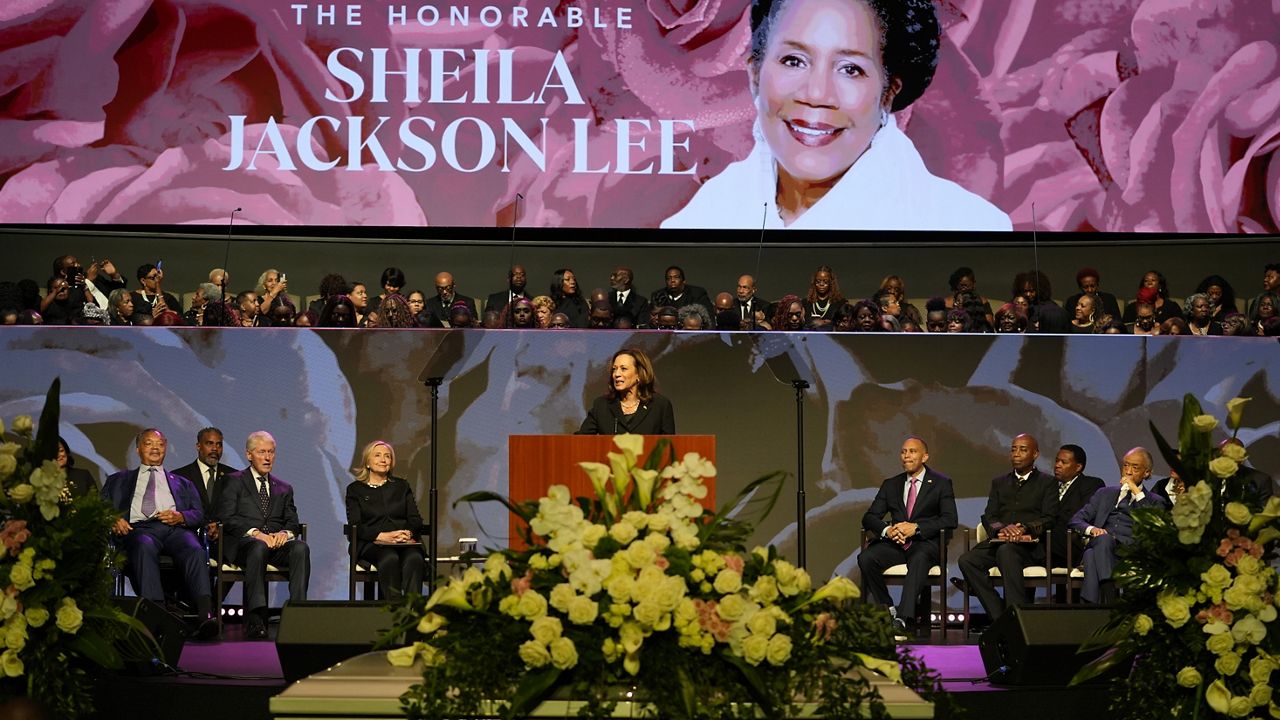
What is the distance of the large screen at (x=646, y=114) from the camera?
830 cm

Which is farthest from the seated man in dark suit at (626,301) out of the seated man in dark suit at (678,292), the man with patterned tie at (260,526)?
the man with patterned tie at (260,526)

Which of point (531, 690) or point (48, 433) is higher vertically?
point (48, 433)

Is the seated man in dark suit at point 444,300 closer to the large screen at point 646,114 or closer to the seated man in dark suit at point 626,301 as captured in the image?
the large screen at point 646,114

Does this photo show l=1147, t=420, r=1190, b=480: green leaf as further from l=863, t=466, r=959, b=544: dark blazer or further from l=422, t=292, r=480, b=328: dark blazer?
l=422, t=292, r=480, b=328: dark blazer

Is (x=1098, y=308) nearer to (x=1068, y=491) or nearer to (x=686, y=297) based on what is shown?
(x=1068, y=491)

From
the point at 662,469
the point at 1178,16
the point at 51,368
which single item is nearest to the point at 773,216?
the point at 1178,16

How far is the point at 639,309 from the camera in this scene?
8.70 meters

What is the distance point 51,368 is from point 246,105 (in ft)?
6.09

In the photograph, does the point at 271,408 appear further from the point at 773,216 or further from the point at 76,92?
the point at 773,216

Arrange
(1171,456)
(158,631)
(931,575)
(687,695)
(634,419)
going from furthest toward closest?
(931,575) < (634,419) < (158,631) < (1171,456) < (687,695)

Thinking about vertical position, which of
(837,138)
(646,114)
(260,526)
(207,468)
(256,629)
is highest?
(646,114)

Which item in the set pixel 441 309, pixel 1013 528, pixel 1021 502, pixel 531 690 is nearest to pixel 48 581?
pixel 531 690

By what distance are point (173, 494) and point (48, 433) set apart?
12.7 ft

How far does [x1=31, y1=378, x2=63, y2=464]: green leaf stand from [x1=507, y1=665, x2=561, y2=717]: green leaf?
1428 mm
